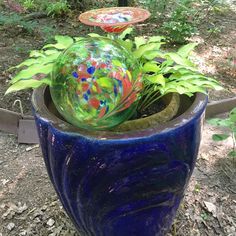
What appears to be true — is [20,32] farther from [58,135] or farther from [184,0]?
[58,135]

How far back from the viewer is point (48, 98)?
71.7 inches

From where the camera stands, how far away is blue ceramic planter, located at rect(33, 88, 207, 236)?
148cm

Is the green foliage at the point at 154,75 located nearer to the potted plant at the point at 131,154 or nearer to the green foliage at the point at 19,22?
the potted plant at the point at 131,154

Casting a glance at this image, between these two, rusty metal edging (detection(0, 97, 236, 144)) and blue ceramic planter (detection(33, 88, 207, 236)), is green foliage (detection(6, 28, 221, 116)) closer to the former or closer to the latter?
blue ceramic planter (detection(33, 88, 207, 236))

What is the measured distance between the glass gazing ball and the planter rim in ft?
0.12

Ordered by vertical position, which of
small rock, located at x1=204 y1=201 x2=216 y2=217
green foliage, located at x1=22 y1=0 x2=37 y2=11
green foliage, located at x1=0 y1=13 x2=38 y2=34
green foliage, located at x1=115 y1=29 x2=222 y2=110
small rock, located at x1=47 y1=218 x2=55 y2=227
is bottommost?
green foliage, located at x1=22 y1=0 x2=37 y2=11

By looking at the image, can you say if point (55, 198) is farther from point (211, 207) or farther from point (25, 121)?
point (211, 207)

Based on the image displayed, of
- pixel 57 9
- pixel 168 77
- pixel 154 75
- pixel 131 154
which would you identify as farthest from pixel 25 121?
pixel 57 9

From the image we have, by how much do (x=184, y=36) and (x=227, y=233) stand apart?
2688 millimetres

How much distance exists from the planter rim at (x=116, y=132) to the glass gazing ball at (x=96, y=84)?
4 centimetres

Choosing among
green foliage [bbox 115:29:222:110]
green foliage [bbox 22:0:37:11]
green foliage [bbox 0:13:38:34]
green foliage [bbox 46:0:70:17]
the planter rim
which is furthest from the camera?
green foliage [bbox 22:0:37:11]

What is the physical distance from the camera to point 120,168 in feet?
4.94

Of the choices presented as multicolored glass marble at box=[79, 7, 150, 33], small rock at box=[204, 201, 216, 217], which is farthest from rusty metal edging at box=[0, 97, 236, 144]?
multicolored glass marble at box=[79, 7, 150, 33]

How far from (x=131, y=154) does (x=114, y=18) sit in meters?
0.65
